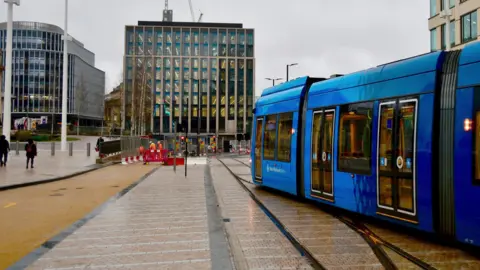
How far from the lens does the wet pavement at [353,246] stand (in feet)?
20.1

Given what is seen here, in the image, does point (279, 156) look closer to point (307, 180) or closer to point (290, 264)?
point (307, 180)

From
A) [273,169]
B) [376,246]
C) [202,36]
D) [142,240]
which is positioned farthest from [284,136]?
[202,36]

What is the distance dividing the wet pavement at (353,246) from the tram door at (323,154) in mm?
645

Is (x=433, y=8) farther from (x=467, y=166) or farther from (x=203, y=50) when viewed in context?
(x=203, y=50)

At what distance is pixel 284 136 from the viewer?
12.7m

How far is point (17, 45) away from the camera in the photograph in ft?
360

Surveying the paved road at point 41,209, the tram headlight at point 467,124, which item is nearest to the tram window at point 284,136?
the paved road at point 41,209

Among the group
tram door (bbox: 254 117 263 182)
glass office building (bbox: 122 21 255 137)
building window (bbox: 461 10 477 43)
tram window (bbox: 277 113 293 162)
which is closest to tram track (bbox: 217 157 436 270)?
tram window (bbox: 277 113 293 162)

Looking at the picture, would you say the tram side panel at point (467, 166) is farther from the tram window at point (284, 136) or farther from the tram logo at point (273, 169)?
the tram logo at point (273, 169)

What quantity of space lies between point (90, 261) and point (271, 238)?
123 inches

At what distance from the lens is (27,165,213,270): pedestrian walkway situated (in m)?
6.33

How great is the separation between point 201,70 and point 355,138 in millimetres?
102772

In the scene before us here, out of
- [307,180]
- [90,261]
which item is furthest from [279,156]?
[90,261]

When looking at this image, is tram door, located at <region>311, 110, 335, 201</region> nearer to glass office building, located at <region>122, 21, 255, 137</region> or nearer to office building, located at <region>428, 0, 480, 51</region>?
office building, located at <region>428, 0, 480, 51</region>
